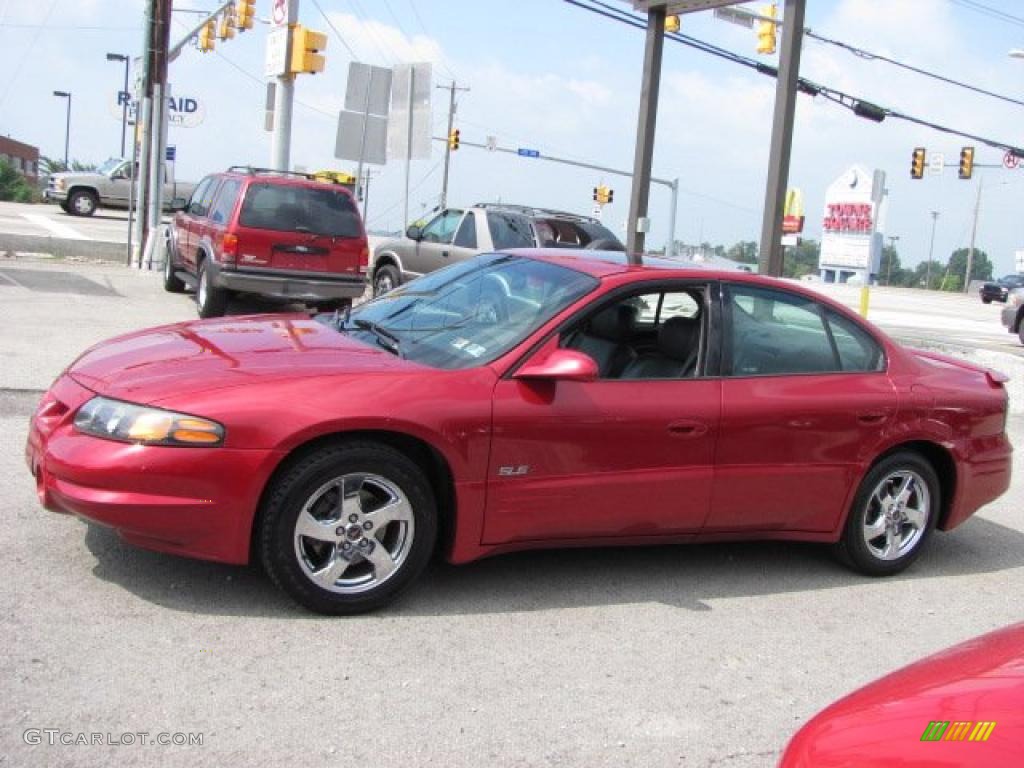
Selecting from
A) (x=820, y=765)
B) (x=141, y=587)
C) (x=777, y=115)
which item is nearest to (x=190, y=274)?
(x=777, y=115)

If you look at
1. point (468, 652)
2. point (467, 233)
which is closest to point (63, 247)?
point (467, 233)

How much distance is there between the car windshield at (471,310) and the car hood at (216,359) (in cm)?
18

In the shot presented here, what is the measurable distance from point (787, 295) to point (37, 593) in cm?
362

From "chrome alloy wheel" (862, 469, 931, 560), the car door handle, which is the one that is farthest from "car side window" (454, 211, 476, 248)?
the car door handle

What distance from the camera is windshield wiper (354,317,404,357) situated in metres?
4.55

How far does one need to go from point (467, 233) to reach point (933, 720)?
493 inches

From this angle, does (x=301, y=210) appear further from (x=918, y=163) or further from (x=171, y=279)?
(x=918, y=163)

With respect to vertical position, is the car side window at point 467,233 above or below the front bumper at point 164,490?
above

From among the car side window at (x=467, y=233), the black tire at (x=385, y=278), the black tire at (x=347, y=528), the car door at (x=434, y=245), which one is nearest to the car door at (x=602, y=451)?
the black tire at (x=347, y=528)

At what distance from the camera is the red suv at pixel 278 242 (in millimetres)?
12039

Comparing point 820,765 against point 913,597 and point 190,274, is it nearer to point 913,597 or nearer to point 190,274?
point 913,597

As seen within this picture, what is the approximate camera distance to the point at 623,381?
4570 mm

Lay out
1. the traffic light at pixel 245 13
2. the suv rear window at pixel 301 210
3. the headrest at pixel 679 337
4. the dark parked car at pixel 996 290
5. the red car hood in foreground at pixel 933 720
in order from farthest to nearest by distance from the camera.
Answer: the dark parked car at pixel 996 290 < the traffic light at pixel 245 13 < the suv rear window at pixel 301 210 < the headrest at pixel 679 337 < the red car hood in foreground at pixel 933 720

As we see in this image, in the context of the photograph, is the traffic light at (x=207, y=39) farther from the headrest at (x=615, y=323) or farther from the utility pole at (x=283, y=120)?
the headrest at (x=615, y=323)
